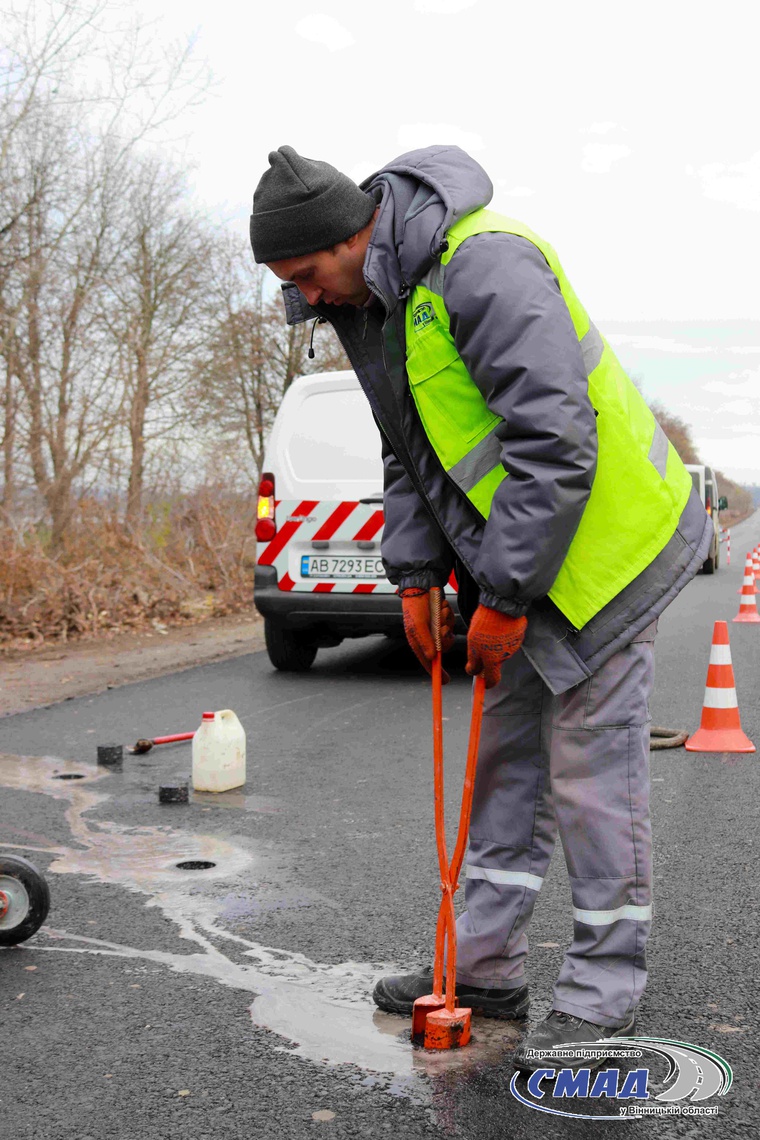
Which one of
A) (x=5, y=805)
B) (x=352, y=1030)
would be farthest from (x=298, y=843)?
→ (x=352, y=1030)

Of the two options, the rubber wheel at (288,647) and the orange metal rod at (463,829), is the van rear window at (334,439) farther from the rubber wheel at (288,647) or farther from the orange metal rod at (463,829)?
the orange metal rod at (463,829)

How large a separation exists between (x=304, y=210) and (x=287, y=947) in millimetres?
2002

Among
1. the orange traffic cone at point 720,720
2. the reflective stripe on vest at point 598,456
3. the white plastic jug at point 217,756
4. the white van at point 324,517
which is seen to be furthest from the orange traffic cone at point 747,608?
the reflective stripe on vest at point 598,456

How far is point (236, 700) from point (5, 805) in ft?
9.26

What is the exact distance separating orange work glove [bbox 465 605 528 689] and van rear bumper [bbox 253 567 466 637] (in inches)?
212

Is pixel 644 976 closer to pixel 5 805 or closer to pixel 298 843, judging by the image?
pixel 298 843

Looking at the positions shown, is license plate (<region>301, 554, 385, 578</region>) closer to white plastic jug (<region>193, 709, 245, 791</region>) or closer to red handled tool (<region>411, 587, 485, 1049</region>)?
white plastic jug (<region>193, 709, 245, 791</region>)

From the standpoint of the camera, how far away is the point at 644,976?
271 cm

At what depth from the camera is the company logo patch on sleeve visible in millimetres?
2562

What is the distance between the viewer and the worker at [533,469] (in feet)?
8.05

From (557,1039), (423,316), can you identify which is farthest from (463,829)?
(423,316)

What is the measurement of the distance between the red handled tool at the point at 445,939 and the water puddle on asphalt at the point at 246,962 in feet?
0.13

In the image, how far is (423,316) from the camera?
2.58 metres

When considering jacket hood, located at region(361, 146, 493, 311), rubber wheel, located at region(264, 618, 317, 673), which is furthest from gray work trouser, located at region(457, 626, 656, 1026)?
rubber wheel, located at region(264, 618, 317, 673)
